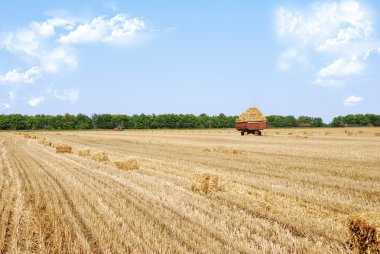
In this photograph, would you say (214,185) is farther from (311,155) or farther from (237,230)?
(311,155)

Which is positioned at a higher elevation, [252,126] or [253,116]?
[253,116]

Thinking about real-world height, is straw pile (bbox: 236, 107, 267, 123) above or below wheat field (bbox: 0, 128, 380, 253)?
above

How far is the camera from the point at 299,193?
32.1ft

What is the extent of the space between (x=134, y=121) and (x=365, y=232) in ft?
425

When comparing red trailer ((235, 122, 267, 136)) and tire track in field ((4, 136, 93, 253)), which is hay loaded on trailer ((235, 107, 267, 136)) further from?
tire track in field ((4, 136, 93, 253))

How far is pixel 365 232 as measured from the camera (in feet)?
17.8

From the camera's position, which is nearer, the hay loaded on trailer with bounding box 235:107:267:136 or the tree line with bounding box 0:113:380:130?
the hay loaded on trailer with bounding box 235:107:267:136

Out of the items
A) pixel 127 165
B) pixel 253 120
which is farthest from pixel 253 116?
pixel 127 165

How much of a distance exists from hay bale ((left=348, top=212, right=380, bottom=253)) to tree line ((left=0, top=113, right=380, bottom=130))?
122 meters

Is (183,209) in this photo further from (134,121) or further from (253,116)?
(134,121)

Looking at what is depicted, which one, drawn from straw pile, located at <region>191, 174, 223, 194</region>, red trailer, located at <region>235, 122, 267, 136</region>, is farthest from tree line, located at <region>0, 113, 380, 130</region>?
straw pile, located at <region>191, 174, 223, 194</region>

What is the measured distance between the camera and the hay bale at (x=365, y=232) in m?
5.30

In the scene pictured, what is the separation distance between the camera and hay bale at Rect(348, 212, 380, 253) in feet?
17.4

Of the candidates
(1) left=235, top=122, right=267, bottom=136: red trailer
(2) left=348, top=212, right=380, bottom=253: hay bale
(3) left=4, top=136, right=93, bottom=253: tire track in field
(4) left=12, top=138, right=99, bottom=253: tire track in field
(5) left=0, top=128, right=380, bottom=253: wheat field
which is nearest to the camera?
(2) left=348, top=212, right=380, bottom=253: hay bale
